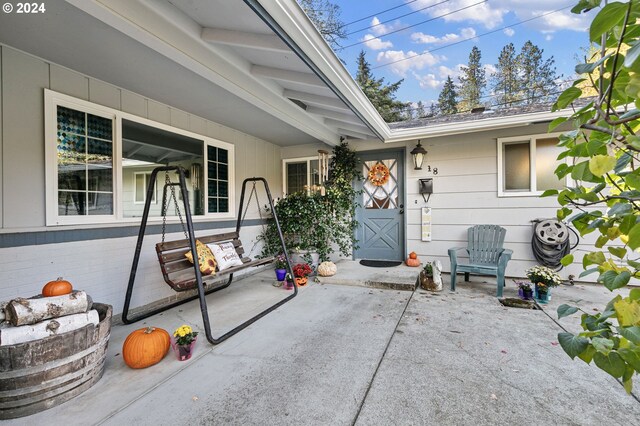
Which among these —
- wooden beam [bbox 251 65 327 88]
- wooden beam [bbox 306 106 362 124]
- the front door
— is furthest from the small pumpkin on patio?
wooden beam [bbox 251 65 327 88]

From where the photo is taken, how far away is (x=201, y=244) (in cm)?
333

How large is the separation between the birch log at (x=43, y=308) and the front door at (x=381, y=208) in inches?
169

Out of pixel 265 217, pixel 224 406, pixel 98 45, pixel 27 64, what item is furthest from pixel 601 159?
pixel 265 217

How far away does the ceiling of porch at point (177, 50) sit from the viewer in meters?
1.99

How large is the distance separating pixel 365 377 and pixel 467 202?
12.1 feet

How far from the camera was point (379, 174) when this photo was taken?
543 centimetres

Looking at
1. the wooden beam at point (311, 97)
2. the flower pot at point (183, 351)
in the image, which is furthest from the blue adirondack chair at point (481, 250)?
the flower pot at point (183, 351)

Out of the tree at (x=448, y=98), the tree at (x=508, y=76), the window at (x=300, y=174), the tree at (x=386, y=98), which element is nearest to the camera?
the window at (x=300, y=174)

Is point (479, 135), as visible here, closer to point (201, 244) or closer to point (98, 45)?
point (201, 244)

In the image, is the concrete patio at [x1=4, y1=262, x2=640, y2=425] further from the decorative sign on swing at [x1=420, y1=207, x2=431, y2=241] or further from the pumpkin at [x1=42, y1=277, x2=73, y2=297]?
the decorative sign on swing at [x1=420, y1=207, x2=431, y2=241]

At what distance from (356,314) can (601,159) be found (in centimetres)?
290

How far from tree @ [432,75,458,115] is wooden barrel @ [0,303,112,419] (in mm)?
20316

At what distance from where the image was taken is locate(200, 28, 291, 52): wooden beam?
2.32 metres

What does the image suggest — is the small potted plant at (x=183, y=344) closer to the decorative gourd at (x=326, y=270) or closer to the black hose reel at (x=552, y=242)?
the decorative gourd at (x=326, y=270)
